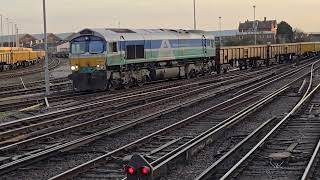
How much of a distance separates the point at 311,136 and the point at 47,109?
9.98m

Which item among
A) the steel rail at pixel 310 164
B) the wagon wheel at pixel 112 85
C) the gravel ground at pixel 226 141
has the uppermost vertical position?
the wagon wheel at pixel 112 85

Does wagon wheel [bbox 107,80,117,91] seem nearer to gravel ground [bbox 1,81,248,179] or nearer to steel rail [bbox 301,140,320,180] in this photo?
gravel ground [bbox 1,81,248,179]

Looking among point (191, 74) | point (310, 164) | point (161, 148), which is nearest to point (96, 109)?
point (161, 148)

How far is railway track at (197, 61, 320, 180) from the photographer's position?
367 inches

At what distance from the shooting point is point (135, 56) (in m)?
28.4

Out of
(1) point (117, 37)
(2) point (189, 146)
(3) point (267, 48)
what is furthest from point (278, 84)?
(3) point (267, 48)

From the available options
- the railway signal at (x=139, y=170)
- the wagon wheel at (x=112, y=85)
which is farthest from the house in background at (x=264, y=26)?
the railway signal at (x=139, y=170)

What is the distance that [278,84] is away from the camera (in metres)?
30.6

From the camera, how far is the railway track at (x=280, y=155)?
30.6 ft

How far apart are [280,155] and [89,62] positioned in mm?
16628

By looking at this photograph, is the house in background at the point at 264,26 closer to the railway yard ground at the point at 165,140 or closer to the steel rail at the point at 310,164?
the railway yard ground at the point at 165,140

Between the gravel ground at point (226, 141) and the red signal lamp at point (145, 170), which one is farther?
the gravel ground at point (226, 141)

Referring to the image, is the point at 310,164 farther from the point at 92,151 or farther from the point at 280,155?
the point at 92,151

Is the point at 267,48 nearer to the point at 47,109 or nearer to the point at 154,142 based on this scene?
the point at 47,109
